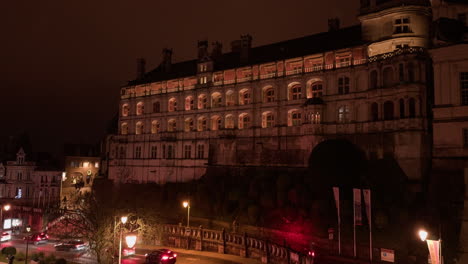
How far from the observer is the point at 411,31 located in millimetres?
41781

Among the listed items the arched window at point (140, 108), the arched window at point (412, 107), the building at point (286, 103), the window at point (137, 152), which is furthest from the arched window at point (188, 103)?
the arched window at point (412, 107)

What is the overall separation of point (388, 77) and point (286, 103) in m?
13.1

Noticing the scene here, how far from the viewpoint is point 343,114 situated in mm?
46531

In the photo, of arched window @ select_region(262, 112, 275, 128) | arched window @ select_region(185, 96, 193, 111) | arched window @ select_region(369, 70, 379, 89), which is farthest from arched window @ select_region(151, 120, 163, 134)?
arched window @ select_region(369, 70, 379, 89)

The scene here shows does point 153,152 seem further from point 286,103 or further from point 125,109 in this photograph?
point 286,103

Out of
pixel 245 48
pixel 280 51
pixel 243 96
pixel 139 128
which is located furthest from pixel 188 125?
pixel 280 51

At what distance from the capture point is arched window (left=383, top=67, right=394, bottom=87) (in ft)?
138

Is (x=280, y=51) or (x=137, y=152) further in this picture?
(x=137, y=152)

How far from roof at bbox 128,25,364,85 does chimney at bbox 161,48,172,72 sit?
436 millimetres

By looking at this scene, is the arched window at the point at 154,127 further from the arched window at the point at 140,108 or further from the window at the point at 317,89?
the window at the point at 317,89

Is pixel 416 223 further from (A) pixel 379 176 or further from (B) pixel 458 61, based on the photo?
(B) pixel 458 61

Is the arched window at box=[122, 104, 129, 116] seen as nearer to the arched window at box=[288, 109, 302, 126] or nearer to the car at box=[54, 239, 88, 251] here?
the arched window at box=[288, 109, 302, 126]

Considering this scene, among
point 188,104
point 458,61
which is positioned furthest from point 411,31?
point 188,104

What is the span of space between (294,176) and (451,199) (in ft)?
51.4
